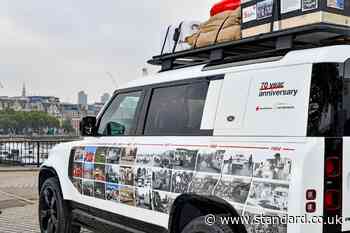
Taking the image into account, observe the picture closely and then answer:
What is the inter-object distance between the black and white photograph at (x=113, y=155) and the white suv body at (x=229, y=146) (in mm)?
11

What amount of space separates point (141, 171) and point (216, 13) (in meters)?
1.75

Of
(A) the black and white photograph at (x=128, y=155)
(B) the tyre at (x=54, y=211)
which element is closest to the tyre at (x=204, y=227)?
(A) the black and white photograph at (x=128, y=155)

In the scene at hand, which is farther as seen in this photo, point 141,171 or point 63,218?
point 63,218

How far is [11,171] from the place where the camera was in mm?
16047

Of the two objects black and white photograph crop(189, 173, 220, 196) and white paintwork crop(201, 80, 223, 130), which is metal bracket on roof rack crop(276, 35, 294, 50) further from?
black and white photograph crop(189, 173, 220, 196)

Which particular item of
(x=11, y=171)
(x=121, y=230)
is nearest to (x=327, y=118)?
(x=121, y=230)

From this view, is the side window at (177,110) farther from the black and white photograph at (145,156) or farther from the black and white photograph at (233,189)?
the black and white photograph at (233,189)

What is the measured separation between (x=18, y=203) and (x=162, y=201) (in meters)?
6.25

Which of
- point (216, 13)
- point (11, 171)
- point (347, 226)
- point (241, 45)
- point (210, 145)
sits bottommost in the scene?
point (11, 171)

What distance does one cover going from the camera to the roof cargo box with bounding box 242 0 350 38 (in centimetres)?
365

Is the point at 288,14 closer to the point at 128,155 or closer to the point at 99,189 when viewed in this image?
the point at 128,155

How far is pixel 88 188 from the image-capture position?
5566 millimetres

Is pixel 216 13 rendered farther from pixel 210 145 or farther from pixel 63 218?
pixel 63 218

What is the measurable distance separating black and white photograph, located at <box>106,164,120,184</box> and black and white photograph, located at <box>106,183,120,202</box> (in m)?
0.04
